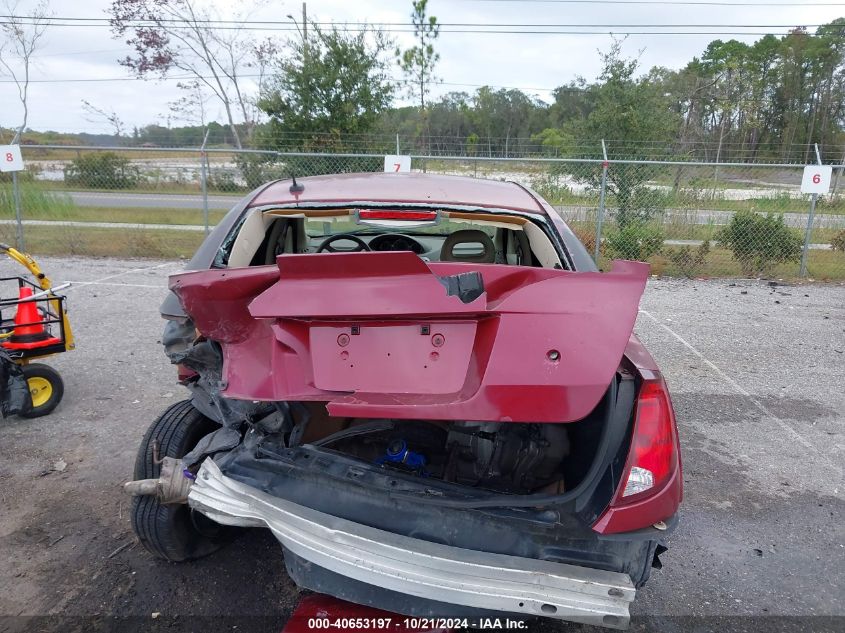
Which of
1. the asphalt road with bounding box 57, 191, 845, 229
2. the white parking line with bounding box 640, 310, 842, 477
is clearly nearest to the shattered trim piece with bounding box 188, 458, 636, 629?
the white parking line with bounding box 640, 310, 842, 477

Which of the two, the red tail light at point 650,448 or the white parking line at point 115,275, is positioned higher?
the red tail light at point 650,448

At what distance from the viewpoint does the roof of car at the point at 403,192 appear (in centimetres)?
286

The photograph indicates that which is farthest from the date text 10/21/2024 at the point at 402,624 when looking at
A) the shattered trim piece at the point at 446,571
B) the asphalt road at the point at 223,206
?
the asphalt road at the point at 223,206

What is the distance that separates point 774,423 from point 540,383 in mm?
3598

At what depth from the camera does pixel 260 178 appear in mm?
12469

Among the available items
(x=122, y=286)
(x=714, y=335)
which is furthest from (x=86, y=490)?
(x=714, y=335)

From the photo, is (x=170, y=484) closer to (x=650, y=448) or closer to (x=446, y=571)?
(x=446, y=571)

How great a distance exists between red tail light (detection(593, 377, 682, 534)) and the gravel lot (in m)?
0.87

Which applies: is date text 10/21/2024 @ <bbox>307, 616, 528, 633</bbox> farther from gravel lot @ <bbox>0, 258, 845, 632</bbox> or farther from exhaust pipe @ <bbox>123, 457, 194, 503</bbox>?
exhaust pipe @ <bbox>123, 457, 194, 503</bbox>

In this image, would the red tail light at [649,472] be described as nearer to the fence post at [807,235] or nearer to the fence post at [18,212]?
the fence post at [807,235]

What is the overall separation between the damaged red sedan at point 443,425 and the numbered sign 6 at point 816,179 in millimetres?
9061

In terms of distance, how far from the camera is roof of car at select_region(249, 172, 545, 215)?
2863mm

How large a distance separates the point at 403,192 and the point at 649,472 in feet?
5.76

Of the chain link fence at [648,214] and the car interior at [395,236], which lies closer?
the car interior at [395,236]
